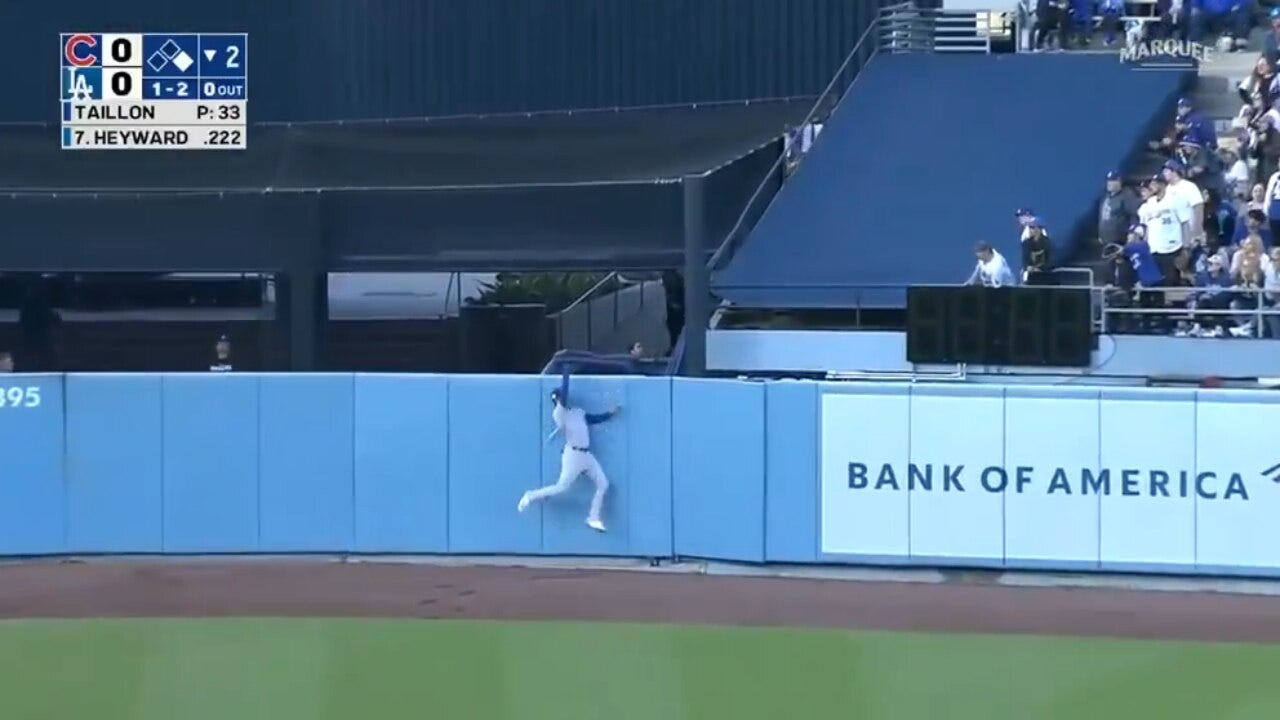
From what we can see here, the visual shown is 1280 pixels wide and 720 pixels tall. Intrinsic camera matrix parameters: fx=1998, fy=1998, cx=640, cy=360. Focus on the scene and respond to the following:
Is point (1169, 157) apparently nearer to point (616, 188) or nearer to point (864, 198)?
point (864, 198)

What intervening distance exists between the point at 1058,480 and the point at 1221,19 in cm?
942

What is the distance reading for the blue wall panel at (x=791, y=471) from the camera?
17656mm

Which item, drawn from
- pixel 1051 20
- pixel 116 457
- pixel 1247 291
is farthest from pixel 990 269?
pixel 116 457

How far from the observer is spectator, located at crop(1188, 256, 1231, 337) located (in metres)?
19.8

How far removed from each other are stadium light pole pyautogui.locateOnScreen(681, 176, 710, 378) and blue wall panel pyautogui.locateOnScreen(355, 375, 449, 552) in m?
3.93

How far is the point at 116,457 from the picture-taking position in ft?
60.3

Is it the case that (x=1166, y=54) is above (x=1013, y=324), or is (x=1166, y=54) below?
above

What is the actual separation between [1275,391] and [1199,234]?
3.43m

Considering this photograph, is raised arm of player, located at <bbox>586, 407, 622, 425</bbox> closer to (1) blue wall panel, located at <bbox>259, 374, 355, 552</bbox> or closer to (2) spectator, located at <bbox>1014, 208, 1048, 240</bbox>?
(1) blue wall panel, located at <bbox>259, 374, 355, 552</bbox>

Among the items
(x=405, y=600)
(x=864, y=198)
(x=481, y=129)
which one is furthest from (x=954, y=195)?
(x=405, y=600)

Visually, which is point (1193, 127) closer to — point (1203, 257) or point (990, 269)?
point (1203, 257)

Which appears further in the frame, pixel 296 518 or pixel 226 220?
pixel 226 220

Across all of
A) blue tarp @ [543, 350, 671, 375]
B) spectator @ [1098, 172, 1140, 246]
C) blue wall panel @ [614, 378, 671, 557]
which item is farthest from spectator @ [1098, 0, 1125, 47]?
blue wall panel @ [614, 378, 671, 557]

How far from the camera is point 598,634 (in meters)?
14.8
